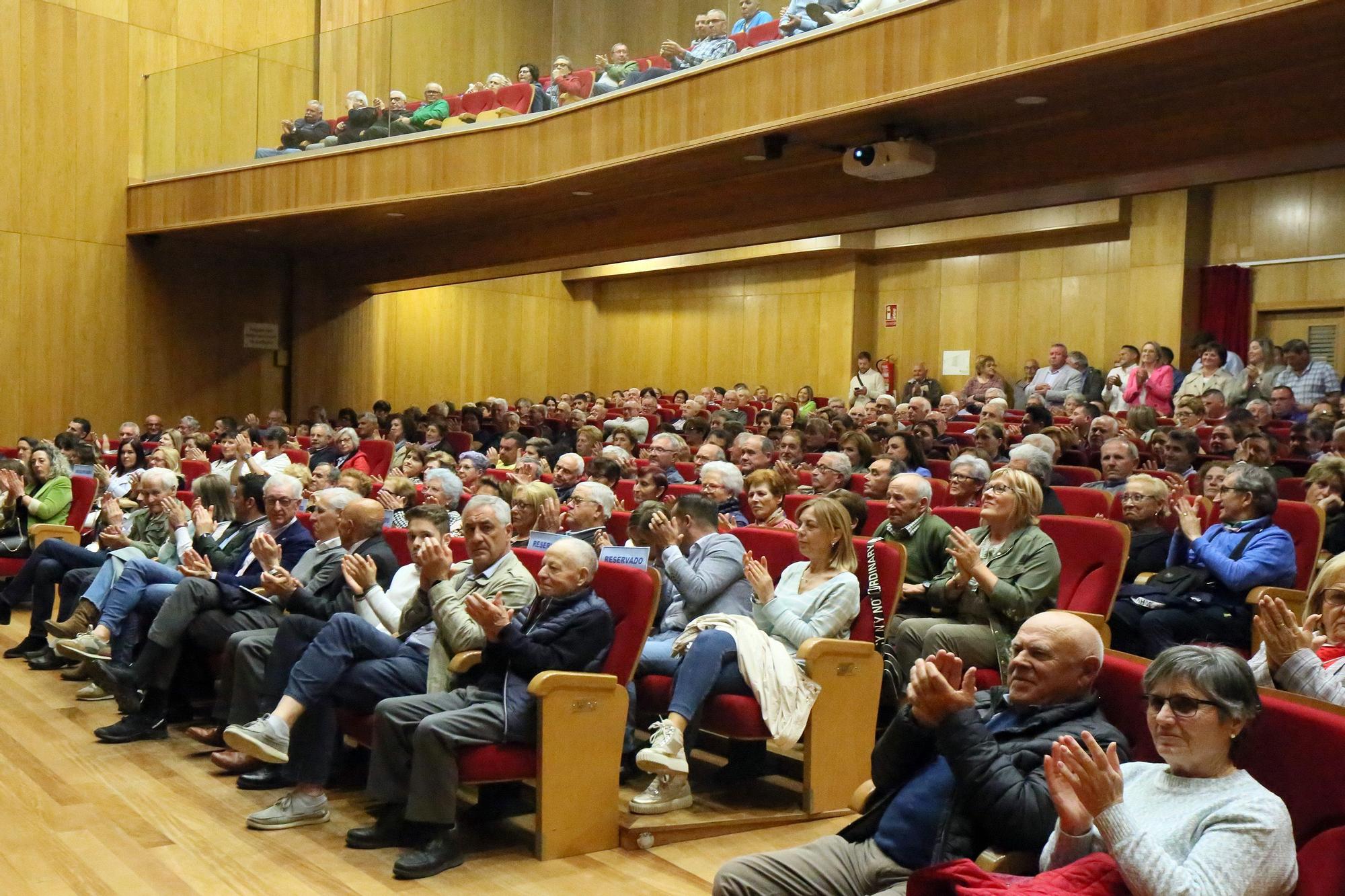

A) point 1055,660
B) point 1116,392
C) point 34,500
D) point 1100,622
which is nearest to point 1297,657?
point 1055,660

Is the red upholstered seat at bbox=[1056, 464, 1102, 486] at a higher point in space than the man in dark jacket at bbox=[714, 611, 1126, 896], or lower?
higher

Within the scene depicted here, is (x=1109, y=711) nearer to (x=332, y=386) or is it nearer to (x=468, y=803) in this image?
(x=468, y=803)

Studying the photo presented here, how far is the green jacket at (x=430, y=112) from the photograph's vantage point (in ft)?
26.7

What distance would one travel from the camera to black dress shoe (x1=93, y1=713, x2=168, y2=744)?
3.80m

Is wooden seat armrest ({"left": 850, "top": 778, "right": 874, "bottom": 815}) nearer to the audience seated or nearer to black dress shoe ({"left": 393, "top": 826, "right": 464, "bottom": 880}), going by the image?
black dress shoe ({"left": 393, "top": 826, "right": 464, "bottom": 880})

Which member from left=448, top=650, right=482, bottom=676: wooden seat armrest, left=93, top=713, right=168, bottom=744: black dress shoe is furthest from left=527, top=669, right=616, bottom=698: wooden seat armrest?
left=93, top=713, right=168, bottom=744: black dress shoe

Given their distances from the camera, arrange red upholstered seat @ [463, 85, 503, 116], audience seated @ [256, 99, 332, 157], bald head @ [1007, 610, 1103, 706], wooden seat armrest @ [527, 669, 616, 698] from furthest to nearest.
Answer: audience seated @ [256, 99, 332, 157] → red upholstered seat @ [463, 85, 503, 116] → wooden seat armrest @ [527, 669, 616, 698] → bald head @ [1007, 610, 1103, 706]

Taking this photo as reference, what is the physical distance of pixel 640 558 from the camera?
350 cm

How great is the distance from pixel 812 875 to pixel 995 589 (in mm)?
1213

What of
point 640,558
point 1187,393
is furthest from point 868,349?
point 640,558

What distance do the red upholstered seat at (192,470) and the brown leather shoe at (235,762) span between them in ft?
10.5

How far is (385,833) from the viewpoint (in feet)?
9.83

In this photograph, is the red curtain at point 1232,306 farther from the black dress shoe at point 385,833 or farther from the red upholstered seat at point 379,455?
the black dress shoe at point 385,833

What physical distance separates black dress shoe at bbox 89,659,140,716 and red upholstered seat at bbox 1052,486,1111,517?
313 cm
